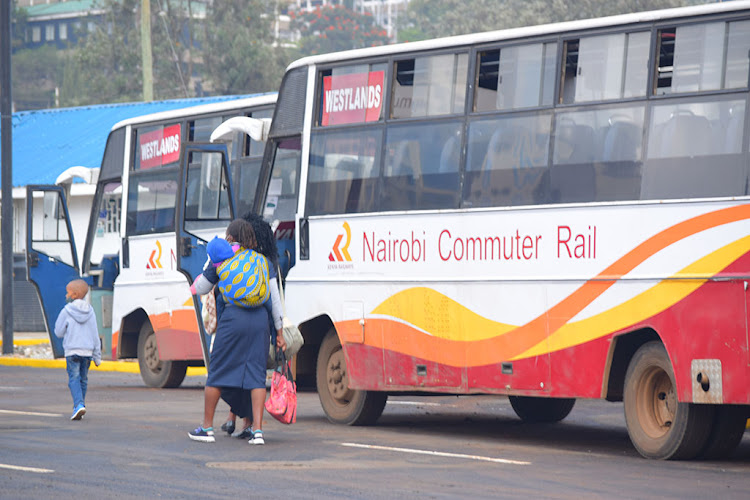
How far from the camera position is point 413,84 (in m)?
13.0

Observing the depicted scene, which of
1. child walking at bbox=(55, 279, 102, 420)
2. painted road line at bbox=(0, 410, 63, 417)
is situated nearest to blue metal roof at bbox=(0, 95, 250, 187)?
painted road line at bbox=(0, 410, 63, 417)

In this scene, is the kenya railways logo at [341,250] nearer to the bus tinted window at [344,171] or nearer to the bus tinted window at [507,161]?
the bus tinted window at [344,171]

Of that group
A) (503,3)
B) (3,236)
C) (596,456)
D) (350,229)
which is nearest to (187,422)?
(350,229)

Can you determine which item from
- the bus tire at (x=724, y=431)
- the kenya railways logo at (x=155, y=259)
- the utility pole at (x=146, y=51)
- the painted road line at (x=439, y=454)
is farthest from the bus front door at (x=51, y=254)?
the utility pole at (x=146, y=51)

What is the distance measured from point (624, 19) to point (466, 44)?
1.75 metres

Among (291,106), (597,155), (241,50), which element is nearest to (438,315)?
(597,155)

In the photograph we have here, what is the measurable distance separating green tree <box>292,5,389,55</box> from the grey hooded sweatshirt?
269 ft

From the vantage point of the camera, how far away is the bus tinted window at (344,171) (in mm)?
13227

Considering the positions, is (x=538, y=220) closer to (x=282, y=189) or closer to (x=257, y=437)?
(x=257, y=437)

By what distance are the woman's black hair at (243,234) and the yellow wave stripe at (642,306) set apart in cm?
238

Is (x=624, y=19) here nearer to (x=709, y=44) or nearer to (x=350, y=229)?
(x=709, y=44)

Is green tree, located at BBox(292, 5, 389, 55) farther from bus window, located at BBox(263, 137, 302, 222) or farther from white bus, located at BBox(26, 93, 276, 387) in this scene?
bus window, located at BBox(263, 137, 302, 222)

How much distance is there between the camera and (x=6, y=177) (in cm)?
2512

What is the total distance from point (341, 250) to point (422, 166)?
1.27m
